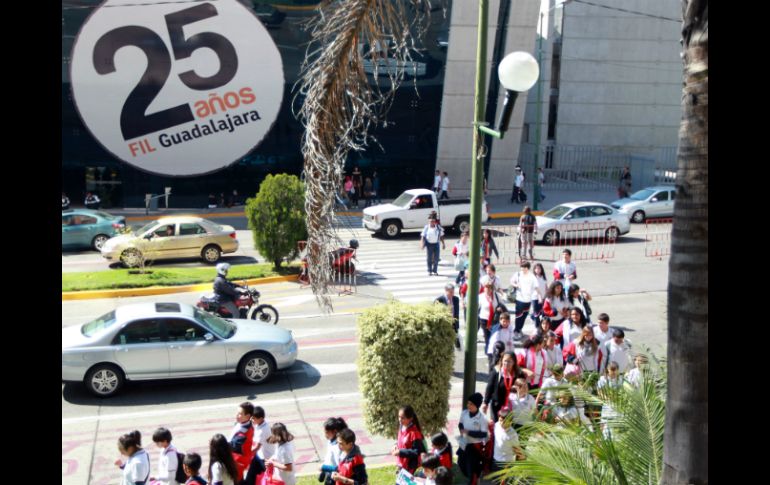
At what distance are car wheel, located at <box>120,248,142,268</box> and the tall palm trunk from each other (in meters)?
19.9

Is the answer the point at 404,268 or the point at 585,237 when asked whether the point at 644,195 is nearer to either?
the point at 585,237

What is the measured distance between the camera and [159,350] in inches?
507

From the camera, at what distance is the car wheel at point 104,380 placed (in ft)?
41.8

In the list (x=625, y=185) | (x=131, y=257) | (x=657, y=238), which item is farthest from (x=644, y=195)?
(x=131, y=257)

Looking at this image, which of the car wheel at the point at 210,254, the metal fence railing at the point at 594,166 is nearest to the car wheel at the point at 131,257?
the car wheel at the point at 210,254

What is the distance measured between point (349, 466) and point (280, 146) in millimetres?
28885

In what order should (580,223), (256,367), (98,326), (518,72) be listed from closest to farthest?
1. (518,72)
2. (98,326)
3. (256,367)
4. (580,223)

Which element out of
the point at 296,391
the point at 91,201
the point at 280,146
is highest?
the point at 280,146

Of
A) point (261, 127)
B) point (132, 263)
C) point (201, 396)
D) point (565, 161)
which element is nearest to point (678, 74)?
point (565, 161)

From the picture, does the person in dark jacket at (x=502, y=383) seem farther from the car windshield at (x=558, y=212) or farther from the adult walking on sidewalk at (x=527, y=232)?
the car windshield at (x=558, y=212)

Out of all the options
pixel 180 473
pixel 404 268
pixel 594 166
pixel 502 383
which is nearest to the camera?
pixel 180 473

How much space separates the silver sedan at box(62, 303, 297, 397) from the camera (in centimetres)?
1272
